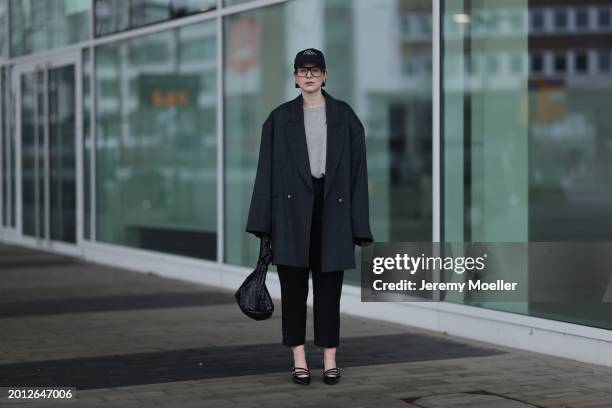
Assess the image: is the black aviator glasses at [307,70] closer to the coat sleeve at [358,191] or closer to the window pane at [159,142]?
the coat sleeve at [358,191]

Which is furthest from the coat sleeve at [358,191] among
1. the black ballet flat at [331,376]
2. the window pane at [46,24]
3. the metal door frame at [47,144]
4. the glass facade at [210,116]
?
the metal door frame at [47,144]

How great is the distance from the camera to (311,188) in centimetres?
688

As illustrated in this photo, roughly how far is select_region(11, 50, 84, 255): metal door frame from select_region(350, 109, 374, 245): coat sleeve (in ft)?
31.5

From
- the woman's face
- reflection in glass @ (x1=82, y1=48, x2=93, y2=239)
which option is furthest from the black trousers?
reflection in glass @ (x1=82, y1=48, x2=93, y2=239)

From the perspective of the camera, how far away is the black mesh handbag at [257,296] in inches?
270

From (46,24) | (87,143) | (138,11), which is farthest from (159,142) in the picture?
(46,24)

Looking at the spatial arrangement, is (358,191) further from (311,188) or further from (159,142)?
(159,142)

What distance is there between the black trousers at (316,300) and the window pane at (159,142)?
5.84m

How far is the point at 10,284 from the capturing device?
12.7 m

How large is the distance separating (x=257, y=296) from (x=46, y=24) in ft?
37.0

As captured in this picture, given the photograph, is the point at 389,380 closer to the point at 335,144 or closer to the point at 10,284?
the point at 335,144

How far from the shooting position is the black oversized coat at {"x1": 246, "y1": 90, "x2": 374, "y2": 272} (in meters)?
6.90

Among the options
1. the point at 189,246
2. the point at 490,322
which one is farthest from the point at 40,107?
the point at 490,322

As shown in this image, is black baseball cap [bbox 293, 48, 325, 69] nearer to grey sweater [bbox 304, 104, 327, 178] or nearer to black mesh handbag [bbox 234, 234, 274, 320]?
grey sweater [bbox 304, 104, 327, 178]
